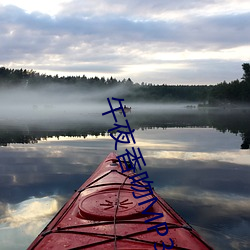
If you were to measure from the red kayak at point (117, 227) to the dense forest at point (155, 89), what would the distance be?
113008 mm

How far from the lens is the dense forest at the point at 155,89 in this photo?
114688 millimetres

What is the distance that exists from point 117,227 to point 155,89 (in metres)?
197

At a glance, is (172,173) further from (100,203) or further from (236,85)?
(236,85)

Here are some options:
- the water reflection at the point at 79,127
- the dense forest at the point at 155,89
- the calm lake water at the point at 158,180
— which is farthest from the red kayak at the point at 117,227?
the dense forest at the point at 155,89

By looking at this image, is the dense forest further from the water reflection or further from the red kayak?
the red kayak

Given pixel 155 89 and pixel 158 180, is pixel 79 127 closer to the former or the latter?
pixel 158 180

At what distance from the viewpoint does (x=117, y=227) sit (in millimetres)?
5301

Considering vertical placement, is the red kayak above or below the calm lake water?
above

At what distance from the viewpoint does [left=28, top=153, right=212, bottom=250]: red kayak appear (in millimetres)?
4805

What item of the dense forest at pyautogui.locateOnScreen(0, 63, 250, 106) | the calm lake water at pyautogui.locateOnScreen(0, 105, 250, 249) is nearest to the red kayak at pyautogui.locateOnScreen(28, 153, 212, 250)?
the calm lake water at pyautogui.locateOnScreen(0, 105, 250, 249)

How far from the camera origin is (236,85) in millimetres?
115125

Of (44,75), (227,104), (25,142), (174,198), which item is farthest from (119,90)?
(174,198)

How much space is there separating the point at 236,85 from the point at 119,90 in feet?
315

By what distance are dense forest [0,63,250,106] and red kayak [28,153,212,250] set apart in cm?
11301
